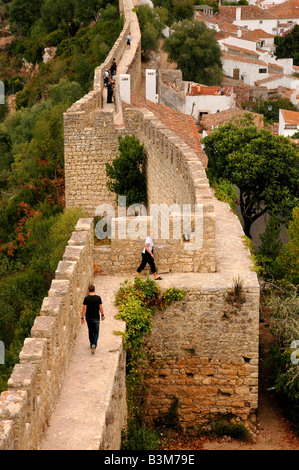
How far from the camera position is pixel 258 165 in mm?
22078

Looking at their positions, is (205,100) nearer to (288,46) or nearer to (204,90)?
(204,90)

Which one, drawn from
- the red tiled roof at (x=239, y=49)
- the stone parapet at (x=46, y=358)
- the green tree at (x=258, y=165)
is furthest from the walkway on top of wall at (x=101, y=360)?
the red tiled roof at (x=239, y=49)

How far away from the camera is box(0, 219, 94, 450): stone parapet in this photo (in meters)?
7.90

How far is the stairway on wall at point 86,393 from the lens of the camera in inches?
358

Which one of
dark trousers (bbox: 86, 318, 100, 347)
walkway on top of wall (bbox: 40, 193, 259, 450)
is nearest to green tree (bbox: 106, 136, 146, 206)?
walkway on top of wall (bbox: 40, 193, 259, 450)

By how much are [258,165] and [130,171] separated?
3628mm

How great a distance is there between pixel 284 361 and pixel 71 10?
146 feet

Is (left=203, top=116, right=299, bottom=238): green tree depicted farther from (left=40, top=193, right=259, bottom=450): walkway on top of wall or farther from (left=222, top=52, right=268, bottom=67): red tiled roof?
(left=222, top=52, right=268, bottom=67): red tiled roof

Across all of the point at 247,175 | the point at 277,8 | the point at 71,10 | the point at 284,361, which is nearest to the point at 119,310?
the point at 284,361

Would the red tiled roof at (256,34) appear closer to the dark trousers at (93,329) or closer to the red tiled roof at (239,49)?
the red tiled roof at (239,49)

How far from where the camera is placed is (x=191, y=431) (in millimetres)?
12914

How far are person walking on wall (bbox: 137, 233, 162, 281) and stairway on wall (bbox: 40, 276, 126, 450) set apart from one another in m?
0.77

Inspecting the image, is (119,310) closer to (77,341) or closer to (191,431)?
(77,341)

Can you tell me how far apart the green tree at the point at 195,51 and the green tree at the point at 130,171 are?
27.2m
